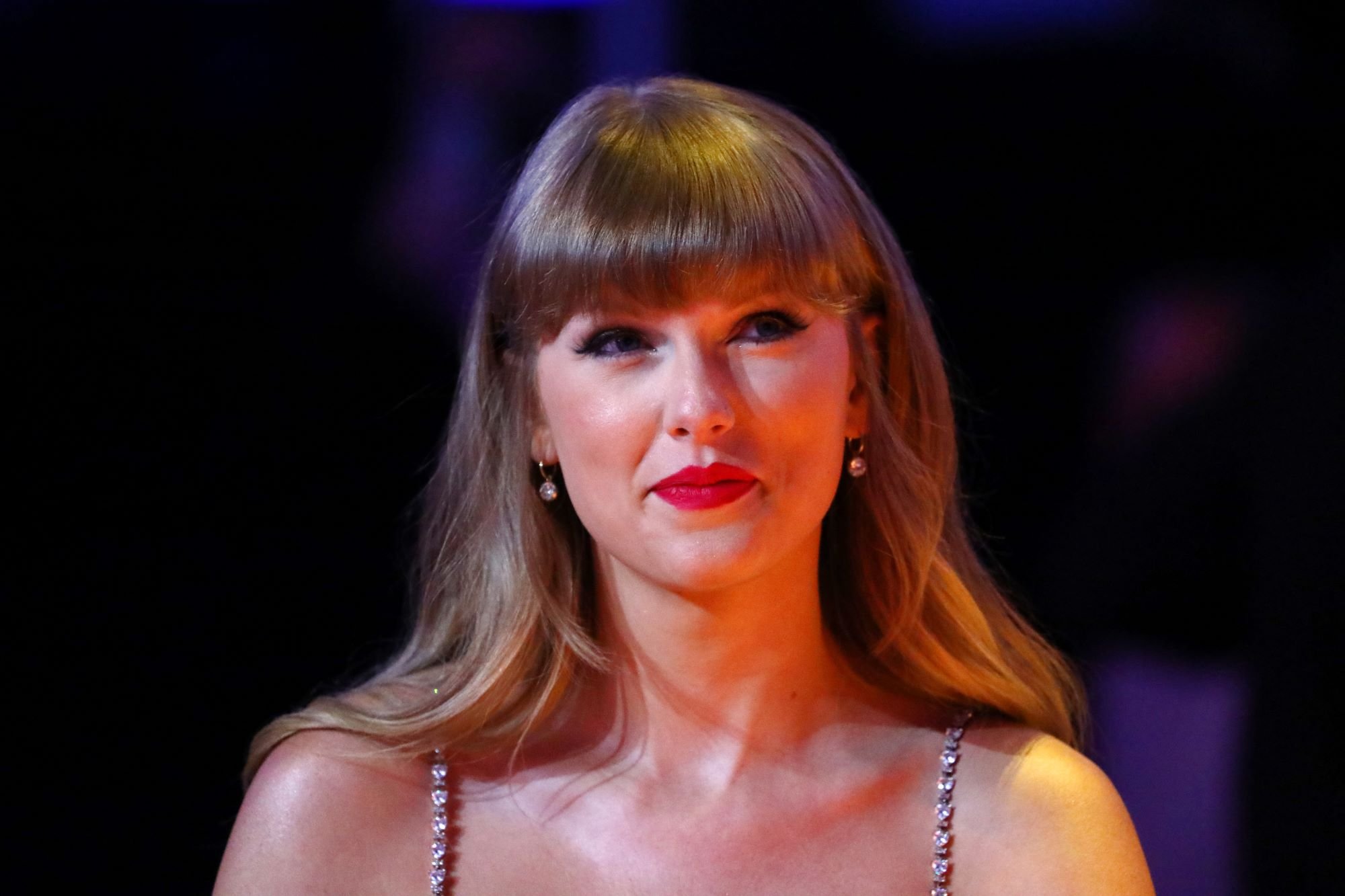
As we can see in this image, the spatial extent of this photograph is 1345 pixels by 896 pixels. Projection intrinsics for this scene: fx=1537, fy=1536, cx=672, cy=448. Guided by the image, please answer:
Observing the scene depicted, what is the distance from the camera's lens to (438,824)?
5.33 feet

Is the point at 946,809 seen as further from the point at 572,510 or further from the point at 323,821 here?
the point at 323,821

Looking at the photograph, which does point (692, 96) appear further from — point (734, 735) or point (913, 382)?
point (734, 735)

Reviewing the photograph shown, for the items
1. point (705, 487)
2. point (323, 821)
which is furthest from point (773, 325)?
point (323, 821)

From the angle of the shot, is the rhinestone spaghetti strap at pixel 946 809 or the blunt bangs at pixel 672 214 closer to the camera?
the blunt bangs at pixel 672 214

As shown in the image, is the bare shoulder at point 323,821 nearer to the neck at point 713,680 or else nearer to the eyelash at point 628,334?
the neck at point 713,680

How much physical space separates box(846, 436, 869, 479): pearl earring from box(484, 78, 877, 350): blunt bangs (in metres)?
0.17

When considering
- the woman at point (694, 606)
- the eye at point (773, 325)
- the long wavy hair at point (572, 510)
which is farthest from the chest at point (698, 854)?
the eye at point (773, 325)

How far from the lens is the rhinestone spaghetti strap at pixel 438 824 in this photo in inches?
62.7

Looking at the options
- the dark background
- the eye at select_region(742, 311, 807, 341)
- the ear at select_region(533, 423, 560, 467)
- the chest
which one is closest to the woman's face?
the eye at select_region(742, 311, 807, 341)

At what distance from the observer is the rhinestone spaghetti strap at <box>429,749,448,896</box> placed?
1594 mm

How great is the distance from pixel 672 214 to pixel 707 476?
26cm

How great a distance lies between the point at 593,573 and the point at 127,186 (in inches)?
34.4

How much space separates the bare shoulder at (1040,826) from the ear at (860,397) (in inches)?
14.7

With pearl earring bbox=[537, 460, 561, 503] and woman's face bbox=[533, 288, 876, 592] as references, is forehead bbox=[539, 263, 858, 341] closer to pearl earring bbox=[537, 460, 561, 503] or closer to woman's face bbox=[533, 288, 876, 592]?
woman's face bbox=[533, 288, 876, 592]
